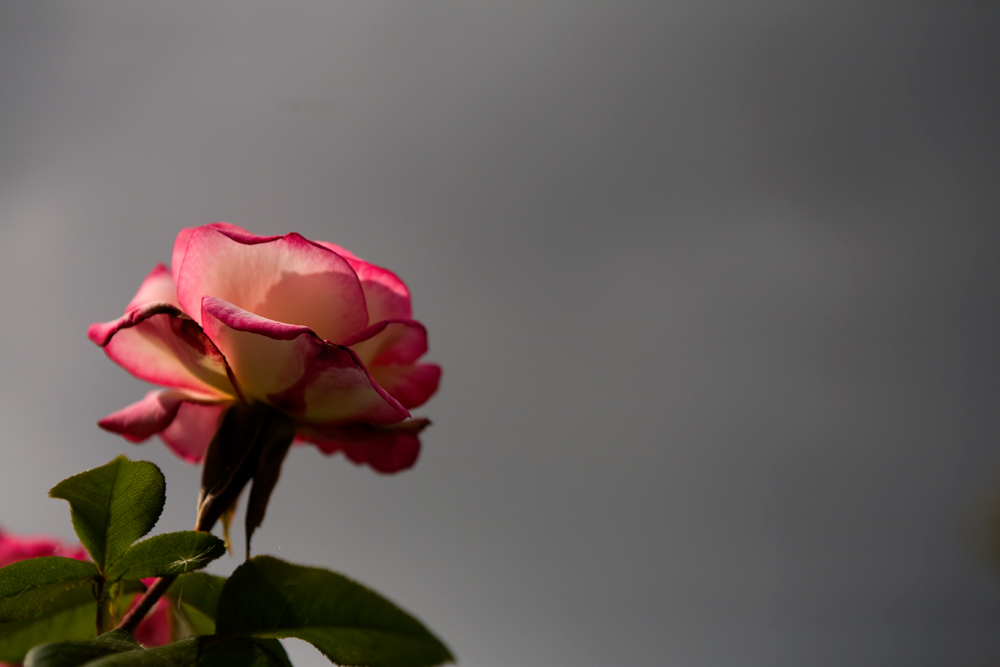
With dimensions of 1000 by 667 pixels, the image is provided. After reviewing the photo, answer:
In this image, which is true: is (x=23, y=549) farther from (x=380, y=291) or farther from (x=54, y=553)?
(x=380, y=291)

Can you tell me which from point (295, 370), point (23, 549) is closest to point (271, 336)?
point (295, 370)

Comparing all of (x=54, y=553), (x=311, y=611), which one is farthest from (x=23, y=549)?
(x=311, y=611)

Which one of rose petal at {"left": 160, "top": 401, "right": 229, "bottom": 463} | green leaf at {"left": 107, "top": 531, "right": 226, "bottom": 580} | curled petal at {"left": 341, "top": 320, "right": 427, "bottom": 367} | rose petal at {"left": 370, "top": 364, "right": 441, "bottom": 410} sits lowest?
green leaf at {"left": 107, "top": 531, "right": 226, "bottom": 580}

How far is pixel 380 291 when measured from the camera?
5.1 inches

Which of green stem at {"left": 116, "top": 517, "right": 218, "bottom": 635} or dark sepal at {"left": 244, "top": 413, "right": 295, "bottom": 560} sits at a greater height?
dark sepal at {"left": 244, "top": 413, "right": 295, "bottom": 560}

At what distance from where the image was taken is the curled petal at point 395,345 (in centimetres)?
13

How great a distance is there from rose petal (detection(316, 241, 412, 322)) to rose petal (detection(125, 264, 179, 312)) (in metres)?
0.04

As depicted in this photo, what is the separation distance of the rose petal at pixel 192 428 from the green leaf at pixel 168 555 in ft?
0.18

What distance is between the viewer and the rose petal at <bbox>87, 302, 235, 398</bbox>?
0.35 feet

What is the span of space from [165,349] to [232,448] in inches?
1.0

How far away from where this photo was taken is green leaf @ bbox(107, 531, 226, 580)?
9cm

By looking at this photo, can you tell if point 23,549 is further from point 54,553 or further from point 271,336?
point 271,336

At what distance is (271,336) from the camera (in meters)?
0.10

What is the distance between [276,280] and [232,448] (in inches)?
1.3
